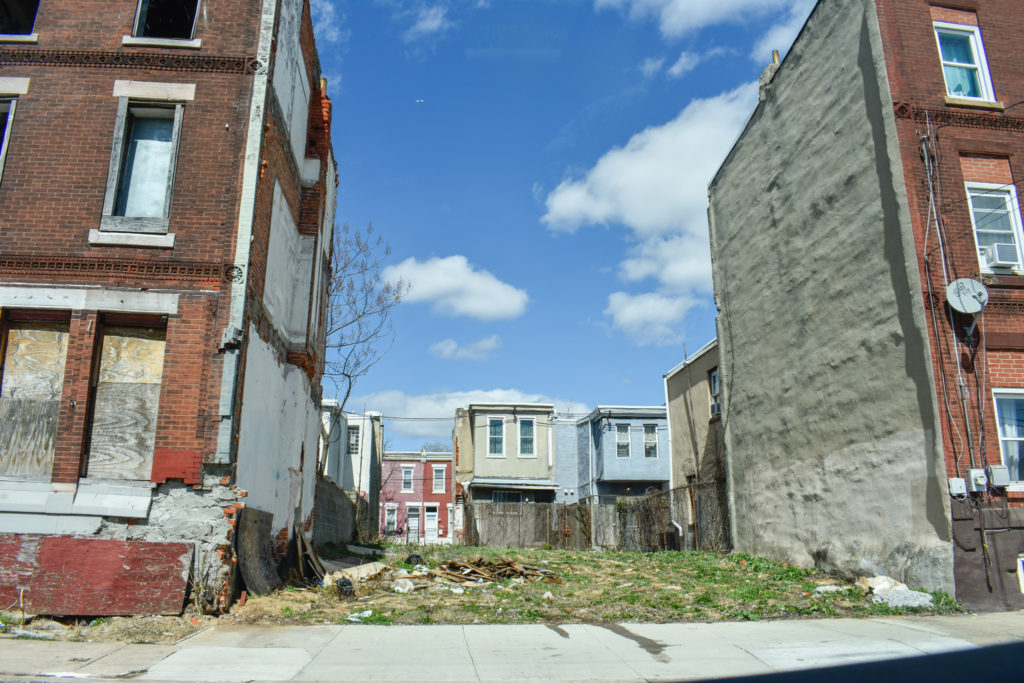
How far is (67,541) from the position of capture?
9.48 meters

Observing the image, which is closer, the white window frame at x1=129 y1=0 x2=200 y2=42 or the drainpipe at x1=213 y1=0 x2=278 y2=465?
the drainpipe at x1=213 y1=0 x2=278 y2=465

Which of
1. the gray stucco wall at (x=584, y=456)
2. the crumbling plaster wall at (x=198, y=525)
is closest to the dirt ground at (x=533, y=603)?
the crumbling plaster wall at (x=198, y=525)

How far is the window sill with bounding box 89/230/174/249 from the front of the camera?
433 inches

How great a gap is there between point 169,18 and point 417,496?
132 feet

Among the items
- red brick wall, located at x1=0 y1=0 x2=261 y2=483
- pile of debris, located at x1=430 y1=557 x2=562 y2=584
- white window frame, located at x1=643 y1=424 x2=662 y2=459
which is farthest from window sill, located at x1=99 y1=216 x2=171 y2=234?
white window frame, located at x1=643 y1=424 x2=662 y2=459

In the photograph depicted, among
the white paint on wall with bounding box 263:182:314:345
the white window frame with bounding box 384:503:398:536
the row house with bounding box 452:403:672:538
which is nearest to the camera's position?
the white paint on wall with bounding box 263:182:314:345

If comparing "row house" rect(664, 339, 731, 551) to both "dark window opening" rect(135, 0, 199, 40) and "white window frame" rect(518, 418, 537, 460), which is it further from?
"dark window opening" rect(135, 0, 199, 40)

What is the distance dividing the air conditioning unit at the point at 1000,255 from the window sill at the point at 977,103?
2664 millimetres

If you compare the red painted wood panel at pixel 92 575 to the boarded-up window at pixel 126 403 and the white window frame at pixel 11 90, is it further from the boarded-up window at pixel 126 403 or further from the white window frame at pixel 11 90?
the white window frame at pixel 11 90

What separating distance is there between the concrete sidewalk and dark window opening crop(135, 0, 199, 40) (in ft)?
34.2

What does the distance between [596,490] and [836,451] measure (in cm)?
2434

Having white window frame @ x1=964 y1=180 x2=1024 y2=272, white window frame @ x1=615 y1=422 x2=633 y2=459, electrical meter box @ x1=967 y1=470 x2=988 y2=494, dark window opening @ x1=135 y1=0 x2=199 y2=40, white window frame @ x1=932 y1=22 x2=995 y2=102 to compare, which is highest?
dark window opening @ x1=135 y1=0 x2=199 y2=40

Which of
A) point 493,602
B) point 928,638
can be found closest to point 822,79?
point 928,638

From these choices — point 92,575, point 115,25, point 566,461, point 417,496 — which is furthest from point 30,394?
point 417,496
